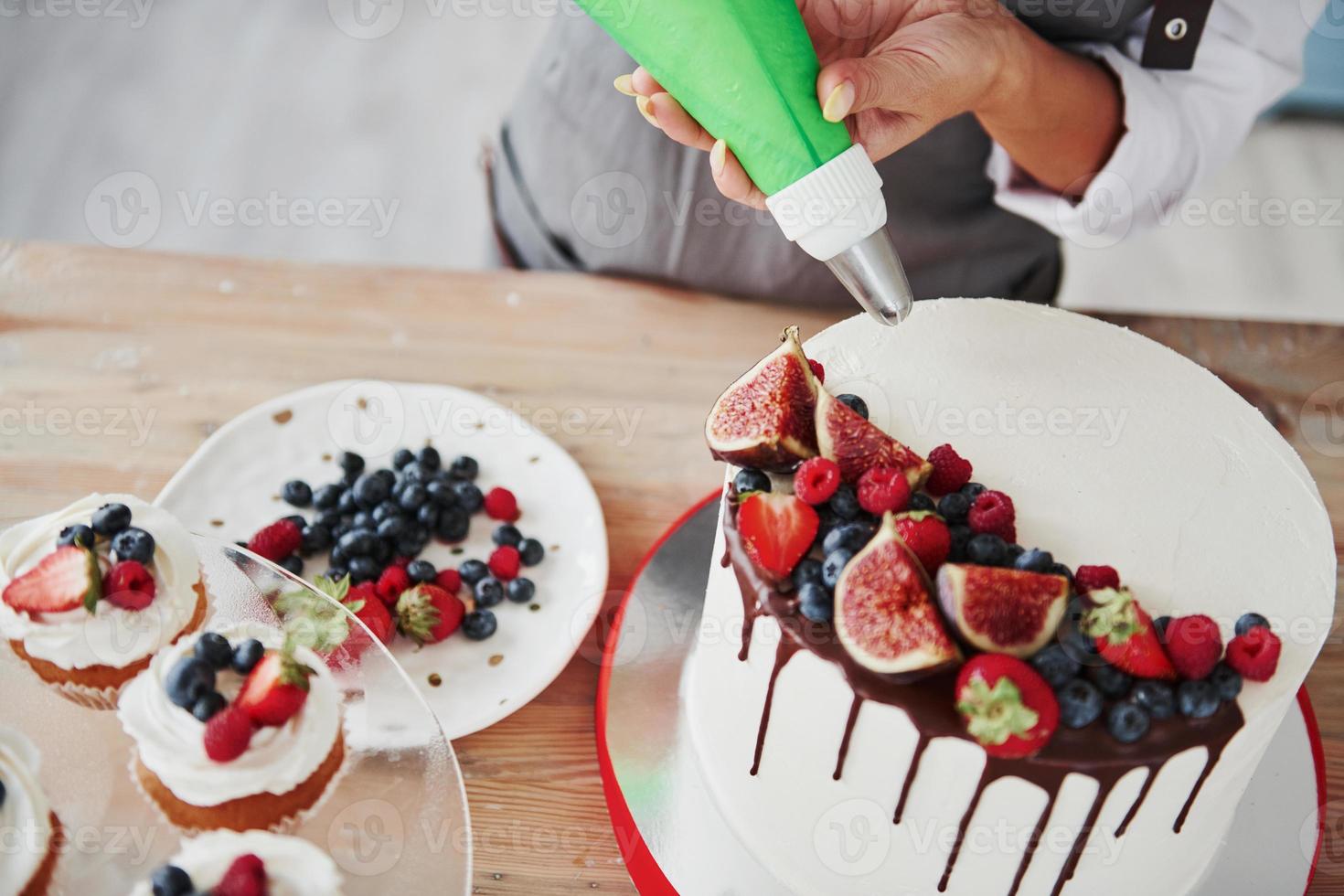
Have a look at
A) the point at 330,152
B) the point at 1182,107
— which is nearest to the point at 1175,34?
the point at 1182,107

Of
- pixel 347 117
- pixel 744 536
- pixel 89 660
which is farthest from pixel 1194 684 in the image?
pixel 347 117

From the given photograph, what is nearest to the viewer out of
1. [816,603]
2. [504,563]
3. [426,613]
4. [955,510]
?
[816,603]

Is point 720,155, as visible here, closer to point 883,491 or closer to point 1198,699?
point 883,491

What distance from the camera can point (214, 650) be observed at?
1181 millimetres

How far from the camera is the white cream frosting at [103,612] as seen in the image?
49.1 inches

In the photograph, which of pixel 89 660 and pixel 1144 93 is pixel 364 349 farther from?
pixel 1144 93

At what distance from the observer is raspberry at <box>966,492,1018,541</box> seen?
3.89 feet

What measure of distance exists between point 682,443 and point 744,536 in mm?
722

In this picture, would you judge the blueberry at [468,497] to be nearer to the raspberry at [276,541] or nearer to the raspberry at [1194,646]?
the raspberry at [276,541]

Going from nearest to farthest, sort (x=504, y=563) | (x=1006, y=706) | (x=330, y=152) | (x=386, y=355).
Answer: (x=1006, y=706) < (x=504, y=563) < (x=386, y=355) < (x=330, y=152)

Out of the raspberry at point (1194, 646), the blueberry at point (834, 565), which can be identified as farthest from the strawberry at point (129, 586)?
the raspberry at point (1194, 646)

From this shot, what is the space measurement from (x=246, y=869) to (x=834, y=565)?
635 millimetres

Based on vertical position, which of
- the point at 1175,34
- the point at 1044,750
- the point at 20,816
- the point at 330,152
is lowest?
the point at 330,152

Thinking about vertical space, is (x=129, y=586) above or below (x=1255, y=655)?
below
